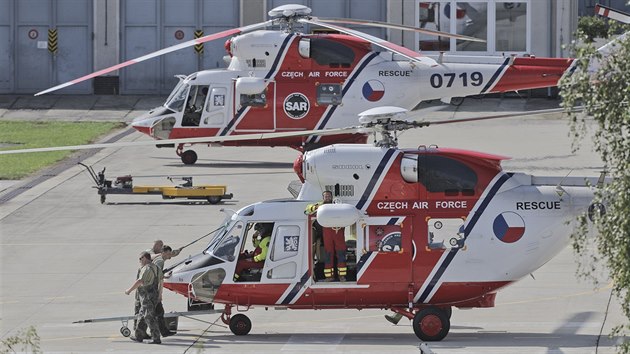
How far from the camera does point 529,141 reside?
36.2 meters

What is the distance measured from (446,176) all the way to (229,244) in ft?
10.1

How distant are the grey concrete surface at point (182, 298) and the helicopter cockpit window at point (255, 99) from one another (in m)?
1.70

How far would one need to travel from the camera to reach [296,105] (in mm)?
31891

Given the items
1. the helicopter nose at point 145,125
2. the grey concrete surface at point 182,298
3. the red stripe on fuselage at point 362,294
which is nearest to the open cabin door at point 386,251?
the red stripe on fuselage at point 362,294

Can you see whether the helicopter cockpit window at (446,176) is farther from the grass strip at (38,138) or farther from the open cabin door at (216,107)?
the grass strip at (38,138)

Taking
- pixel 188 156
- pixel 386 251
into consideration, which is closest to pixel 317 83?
pixel 188 156

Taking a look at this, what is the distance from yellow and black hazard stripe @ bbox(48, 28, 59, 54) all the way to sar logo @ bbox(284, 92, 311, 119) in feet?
53.1

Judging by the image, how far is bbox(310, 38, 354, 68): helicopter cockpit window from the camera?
31016 mm

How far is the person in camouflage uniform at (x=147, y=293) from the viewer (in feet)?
59.5

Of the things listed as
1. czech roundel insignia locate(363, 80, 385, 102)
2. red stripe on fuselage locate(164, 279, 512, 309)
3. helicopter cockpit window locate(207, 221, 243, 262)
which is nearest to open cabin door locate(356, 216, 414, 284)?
red stripe on fuselage locate(164, 279, 512, 309)

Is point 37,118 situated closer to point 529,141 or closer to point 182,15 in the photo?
point 182,15

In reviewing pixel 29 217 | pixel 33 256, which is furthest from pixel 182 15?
pixel 33 256

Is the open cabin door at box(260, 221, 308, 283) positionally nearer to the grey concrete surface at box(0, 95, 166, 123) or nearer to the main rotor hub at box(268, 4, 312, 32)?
the main rotor hub at box(268, 4, 312, 32)

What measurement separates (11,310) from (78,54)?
1042 inches
